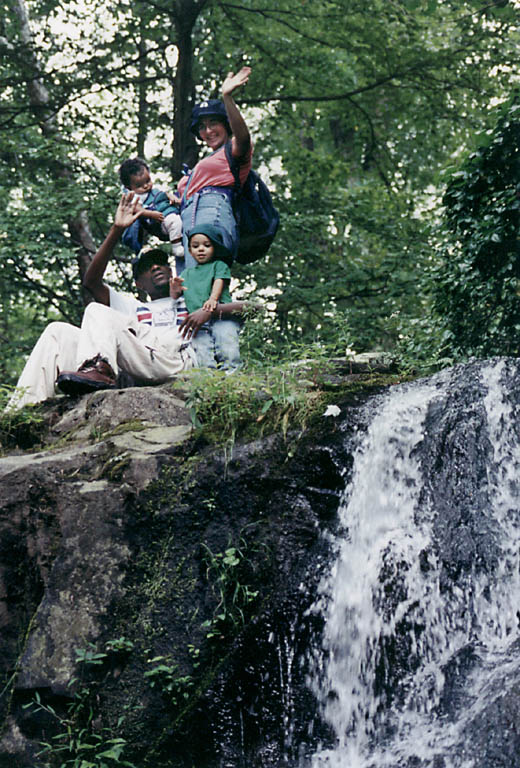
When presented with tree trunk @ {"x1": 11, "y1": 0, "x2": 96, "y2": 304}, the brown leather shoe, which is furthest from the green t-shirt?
tree trunk @ {"x1": 11, "y1": 0, "x2": 96, "y2": 304}

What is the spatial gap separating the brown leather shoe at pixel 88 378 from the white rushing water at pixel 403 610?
212 cm

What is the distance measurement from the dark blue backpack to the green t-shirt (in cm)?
60

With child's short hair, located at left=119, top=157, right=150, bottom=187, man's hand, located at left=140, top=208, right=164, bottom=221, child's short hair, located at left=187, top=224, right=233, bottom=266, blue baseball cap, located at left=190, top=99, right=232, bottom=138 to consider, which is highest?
blue baseball cap, located at left=190, top=99, right=232, bottom=138

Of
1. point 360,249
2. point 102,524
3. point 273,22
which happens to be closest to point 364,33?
point 273,22

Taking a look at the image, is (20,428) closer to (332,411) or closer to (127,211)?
(127,211)

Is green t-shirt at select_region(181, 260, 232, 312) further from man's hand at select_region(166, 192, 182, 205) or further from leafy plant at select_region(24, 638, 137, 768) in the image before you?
leafy plant at select_region(24, 638, 137, 768)

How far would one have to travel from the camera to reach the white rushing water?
11.8ft

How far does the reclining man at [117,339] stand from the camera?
5859mm

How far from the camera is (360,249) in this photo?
1387cm

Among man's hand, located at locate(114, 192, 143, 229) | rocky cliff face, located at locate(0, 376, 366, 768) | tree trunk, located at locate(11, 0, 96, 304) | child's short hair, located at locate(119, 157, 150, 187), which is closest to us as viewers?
rocky cliff face, located at locate(0, 376, 366, 768)

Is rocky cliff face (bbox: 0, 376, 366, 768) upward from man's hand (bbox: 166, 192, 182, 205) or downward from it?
downward

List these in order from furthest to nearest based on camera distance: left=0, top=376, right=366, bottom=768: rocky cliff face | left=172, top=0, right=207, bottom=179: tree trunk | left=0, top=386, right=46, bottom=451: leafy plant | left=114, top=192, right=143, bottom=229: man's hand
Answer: left=172, top=0, right=207, bottom=179: tree trunk → left=114, top=192, right=143, bottom=229: man's hand → left=0, top=386, right=46, bottom=451: leafy plant → left=0, top=376, right=366, bottom=768: rocky cliff face

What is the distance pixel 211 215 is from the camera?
6535 millimetres

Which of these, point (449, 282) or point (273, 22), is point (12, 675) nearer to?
point (449, 282)
